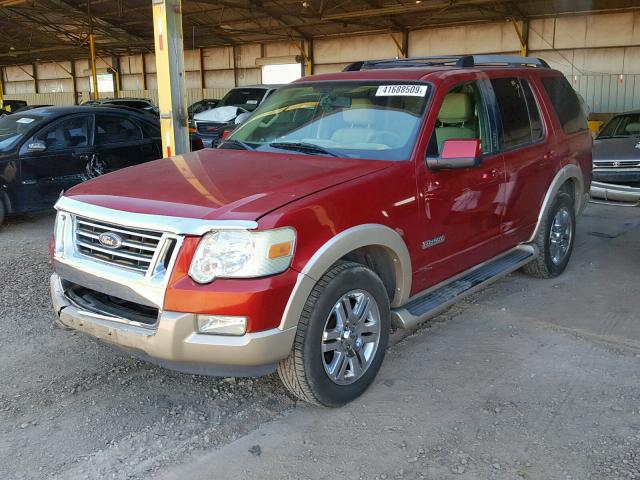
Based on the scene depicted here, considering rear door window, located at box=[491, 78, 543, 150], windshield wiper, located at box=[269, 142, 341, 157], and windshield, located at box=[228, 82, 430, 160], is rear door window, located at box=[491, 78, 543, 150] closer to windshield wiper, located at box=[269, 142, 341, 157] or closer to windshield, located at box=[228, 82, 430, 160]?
windshield, located at box=[228, 82, 430, 160]

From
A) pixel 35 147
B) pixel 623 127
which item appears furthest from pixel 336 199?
pixel 623 127

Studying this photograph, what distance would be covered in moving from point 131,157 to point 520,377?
22.6ft

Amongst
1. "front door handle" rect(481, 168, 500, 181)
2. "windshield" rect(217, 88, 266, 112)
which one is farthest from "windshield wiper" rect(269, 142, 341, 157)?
"windshield" rect(217, 88, 266, 112)

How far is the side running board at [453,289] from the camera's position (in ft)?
12.5

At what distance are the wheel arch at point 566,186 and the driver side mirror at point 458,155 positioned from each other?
1.82 m

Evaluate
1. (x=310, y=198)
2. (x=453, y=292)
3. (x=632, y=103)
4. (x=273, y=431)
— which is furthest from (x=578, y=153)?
(x=632, y=103)

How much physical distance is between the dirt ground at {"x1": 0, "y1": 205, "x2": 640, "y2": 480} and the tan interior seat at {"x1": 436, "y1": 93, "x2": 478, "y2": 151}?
4.79ft

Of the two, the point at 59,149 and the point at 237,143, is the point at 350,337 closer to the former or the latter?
the point at 237,143

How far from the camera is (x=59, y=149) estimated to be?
27.0 ft

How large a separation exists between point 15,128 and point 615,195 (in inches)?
297

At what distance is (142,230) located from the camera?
3064mm

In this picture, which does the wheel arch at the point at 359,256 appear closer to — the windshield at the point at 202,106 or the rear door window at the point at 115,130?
the rear door window at the point at 115,130

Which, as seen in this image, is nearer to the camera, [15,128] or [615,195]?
[615,195]

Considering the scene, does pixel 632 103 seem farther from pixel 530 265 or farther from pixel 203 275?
pixel 203 275
